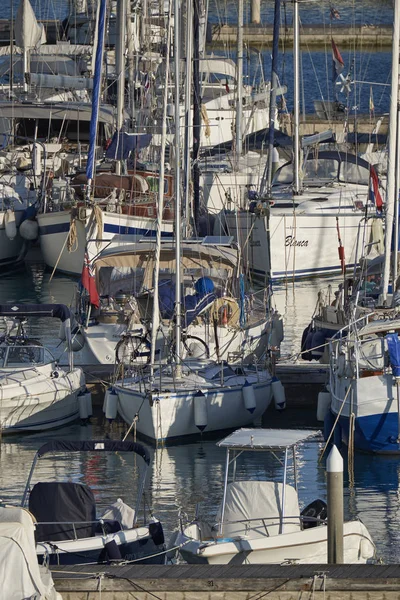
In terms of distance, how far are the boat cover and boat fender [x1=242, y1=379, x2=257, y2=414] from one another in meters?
8.28

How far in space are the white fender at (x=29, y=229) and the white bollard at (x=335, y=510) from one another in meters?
31.7

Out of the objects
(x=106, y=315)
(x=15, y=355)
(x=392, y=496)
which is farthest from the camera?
(x=106, y=315)

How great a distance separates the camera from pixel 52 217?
44.0 metres

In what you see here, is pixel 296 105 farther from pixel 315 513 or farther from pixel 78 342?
pixel 315 513

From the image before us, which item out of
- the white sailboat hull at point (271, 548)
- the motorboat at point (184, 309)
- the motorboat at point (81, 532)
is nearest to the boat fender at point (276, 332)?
the motorboat at point (184, 309)

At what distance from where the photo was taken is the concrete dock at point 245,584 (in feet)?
47.8

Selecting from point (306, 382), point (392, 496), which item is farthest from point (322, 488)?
point (306, 382)

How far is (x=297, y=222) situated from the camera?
140 ft

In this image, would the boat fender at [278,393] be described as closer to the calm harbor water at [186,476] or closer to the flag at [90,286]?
the calm harbor water at [186,476]

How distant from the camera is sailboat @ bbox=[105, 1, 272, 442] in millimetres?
24375

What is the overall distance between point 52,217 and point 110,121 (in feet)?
22.8

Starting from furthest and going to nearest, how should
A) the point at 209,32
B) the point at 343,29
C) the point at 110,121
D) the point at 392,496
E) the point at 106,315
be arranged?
1. the point at 343,29
2. the point at 209,32
3. the point at 110,121
4. the point at 106,315
5. the point at 392,496

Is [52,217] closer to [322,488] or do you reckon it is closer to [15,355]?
[15,355]

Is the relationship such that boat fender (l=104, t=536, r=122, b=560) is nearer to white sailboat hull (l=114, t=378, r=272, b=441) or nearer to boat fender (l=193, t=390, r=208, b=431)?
white sailboat hull (l=114, t=378, r=272, b=441)
